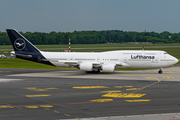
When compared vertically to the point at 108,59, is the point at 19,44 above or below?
above

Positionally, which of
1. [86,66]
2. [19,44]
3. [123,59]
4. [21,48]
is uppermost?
[19,44]

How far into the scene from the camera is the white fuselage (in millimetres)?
49281

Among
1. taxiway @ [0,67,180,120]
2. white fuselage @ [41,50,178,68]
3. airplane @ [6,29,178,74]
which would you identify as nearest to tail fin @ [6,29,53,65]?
airplane @ [6,29,178,74]

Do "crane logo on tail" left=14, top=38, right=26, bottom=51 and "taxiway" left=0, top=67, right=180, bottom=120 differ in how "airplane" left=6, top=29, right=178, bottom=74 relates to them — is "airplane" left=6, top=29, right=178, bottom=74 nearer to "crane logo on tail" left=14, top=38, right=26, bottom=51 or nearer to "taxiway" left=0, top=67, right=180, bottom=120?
"crane logo on tail" left=14, top=38, right=26, bottom=51

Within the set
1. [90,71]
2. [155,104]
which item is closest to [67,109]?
[155,104]

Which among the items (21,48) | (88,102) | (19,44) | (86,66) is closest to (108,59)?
(86,66)

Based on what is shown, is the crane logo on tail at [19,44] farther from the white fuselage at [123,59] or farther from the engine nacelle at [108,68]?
the engine nacelle at [108,68]

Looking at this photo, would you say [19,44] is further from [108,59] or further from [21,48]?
[108,59]

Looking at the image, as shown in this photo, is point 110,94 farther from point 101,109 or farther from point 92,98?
point 101,109

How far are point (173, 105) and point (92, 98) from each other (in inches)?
287

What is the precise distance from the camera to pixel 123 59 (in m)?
49.3

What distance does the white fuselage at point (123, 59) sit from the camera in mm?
49281

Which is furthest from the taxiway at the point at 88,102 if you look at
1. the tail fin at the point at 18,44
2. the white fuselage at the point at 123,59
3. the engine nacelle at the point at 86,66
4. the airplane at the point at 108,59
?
the tail fin at the point at 18,44

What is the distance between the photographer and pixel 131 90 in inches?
1224
